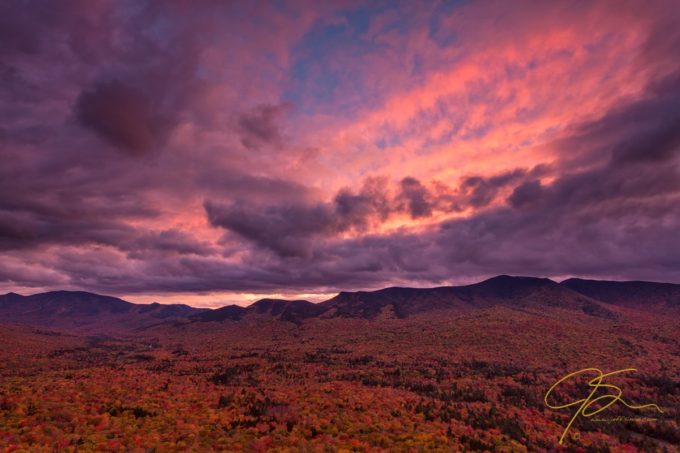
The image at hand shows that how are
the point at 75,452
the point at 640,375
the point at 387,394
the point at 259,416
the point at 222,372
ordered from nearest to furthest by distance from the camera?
the point at 75,452, the point at 259,416, the point at 387,394, the point at 640,375, the point at 222,372

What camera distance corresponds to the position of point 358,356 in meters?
105

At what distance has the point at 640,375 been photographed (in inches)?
2635

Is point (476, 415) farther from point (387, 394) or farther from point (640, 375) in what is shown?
point (640, 375)

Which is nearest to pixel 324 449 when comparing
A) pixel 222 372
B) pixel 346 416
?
pixel 346 416

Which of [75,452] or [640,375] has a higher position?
[75,452]

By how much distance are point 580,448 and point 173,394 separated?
40601 mm

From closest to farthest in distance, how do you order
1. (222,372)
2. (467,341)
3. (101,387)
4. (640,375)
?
1. (101,387)
2. (640,375)
3. (222,372)
4. (467,341)

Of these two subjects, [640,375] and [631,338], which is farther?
[631,338]

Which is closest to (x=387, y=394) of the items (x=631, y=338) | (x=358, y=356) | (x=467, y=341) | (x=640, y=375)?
(x=640, y=375)

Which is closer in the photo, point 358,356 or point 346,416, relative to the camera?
point 346,416

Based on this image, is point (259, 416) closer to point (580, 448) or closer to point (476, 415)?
point (476, 415)

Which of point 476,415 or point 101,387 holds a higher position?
point 101,387

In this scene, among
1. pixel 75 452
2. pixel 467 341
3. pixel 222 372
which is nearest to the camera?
pixel 75 452

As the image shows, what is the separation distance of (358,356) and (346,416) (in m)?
71.5
